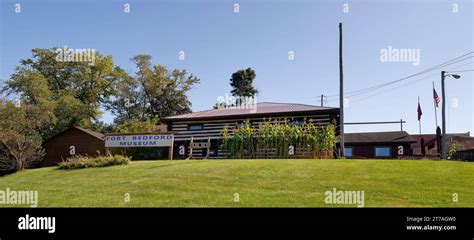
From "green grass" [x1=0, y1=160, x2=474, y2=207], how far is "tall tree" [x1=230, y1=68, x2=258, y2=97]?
43403 millimetres

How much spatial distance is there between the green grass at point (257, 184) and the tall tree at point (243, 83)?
43.4 metres

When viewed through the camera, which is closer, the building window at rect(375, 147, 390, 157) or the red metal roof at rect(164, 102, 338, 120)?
the red metal roof at rect(164, 102, 338, 120)

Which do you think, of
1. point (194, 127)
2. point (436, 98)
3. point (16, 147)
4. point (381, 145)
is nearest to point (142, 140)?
point (16, 147)

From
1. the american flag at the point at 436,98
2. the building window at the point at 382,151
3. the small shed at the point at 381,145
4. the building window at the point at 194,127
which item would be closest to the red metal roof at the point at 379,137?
the small shed at the point at 381,145

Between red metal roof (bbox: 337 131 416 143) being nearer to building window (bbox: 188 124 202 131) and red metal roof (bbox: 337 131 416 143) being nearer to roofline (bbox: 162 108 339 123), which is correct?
roofline (bbox: 162 108 339 123)

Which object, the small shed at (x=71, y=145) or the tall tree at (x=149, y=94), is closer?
the small shed at (x=71, y=145)

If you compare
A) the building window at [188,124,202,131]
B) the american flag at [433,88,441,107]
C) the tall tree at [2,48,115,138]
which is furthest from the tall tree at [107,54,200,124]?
the american flag at [433,88,441,107]

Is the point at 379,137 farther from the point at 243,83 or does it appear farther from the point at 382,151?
the point at 243,83

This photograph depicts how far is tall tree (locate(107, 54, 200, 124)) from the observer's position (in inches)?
1937

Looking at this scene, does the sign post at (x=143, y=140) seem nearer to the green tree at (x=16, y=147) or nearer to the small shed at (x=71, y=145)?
the green tree at (x=16, y=147)

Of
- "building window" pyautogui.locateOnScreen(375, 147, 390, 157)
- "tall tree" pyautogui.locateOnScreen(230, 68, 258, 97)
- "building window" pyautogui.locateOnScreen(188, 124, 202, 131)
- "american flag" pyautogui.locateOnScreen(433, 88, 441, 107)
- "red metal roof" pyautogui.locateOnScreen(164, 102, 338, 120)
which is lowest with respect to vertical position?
"building window" pyautogui.locateOnScreen(375, 147, 390, 157)

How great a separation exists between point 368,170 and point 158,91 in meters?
39.3

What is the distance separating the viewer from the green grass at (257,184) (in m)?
10.7
